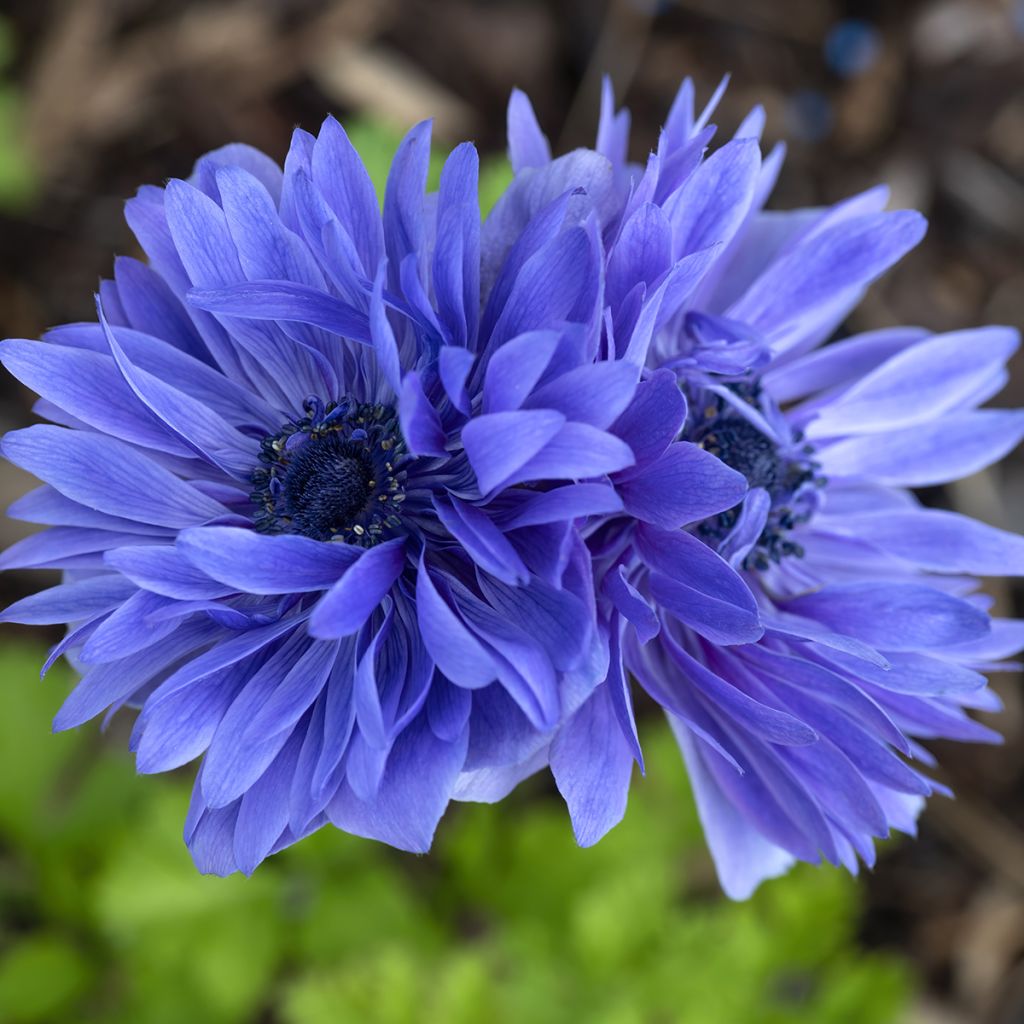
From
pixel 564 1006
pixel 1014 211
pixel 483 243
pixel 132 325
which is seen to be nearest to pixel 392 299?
pixel 483 243

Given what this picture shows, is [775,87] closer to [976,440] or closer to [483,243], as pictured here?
[976,440]

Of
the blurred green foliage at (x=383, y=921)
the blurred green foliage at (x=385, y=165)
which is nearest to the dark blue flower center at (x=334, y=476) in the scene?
the blurred green foliage at (x=385, y=165)

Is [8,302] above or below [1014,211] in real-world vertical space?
below

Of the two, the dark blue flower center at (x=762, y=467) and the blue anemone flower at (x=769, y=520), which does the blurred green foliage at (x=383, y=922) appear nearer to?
the blue anemone flower at (x=769, y=520)

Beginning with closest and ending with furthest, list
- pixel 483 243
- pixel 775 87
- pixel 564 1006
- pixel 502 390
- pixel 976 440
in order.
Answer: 1. pixel 502 390
2. pixel 483 243
3. pixel 976 440
4. pixel 564 1006
5. pixel 775 87

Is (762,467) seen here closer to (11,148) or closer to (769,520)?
(769,520)

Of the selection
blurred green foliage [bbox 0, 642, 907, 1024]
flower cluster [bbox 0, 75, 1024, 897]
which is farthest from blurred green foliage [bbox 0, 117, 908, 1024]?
flower cluster [bbox 0, 75, 1024, 897]
